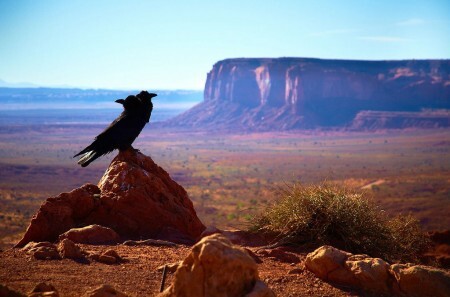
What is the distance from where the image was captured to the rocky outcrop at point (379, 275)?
7023 mm

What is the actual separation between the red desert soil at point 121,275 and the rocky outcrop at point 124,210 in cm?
146

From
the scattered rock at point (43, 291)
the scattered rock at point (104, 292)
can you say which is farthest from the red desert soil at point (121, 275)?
the scattered rock at point (104, 292)

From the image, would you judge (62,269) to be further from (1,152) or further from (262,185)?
(1,152)

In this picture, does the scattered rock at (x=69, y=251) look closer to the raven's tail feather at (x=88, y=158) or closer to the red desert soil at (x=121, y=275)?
the red desert soil at (x=121, y=275)

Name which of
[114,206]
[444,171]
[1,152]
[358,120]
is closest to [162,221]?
[114,206]

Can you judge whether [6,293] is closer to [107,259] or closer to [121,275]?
[121,275]

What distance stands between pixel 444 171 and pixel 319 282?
211ft

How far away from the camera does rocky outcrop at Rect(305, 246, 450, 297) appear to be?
23.0 feet

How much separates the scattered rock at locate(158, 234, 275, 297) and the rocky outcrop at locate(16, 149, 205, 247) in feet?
14.4

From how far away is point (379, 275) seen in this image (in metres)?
7.16

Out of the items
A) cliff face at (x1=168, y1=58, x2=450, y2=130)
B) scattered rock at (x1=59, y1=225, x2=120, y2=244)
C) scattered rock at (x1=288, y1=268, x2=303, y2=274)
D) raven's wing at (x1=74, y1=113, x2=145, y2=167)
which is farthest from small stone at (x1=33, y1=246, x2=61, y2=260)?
cliff face at (x1=168, y1=58, x2=450, y2=130)

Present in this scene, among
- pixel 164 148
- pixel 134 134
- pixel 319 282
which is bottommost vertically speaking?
pixel 164 148

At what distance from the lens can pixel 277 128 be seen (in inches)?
5172

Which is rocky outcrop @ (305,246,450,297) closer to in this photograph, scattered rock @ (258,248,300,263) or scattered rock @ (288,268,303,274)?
scattered rock @ (288,268,303,274)
